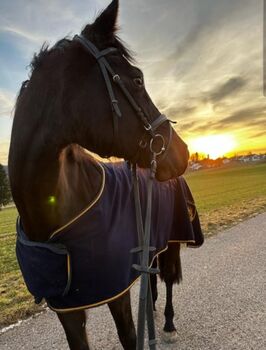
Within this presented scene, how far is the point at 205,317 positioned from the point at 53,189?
2.93 metres

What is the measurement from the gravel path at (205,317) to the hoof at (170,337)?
55 mm

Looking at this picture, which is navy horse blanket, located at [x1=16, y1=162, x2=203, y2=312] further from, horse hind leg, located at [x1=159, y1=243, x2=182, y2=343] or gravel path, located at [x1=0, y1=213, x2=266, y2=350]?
horse hind leg, located at [x1=159, y1=243, x2=182, y2=343]

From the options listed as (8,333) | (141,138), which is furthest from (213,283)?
(141,138)

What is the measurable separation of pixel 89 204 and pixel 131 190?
48cm

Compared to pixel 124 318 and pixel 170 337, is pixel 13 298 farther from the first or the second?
pixel 124 318

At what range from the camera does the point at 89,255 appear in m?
2.40

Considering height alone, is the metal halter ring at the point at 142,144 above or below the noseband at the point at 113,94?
below

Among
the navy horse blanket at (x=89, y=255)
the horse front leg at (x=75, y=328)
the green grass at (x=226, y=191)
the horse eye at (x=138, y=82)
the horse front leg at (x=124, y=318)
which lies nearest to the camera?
the horse eye at (x=138, y=82)

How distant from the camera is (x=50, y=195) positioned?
2.24m

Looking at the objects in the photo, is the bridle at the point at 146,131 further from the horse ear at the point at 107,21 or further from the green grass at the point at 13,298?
the green grass at the point at 13,298

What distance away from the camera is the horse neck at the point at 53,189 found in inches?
84.8

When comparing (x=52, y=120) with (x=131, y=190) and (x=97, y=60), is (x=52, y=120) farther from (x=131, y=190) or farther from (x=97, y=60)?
(x=131, y=190)

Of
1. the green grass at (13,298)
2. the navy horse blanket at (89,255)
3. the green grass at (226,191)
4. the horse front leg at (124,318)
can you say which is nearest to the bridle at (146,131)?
the navy horse blanket at (89,255)

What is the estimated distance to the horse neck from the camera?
7.07ft
